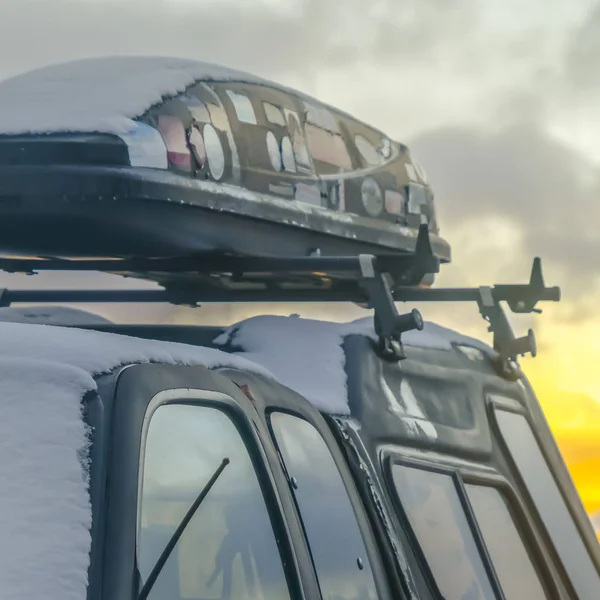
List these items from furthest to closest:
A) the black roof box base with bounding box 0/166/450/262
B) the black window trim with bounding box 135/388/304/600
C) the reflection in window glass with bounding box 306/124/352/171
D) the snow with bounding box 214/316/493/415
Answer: the reflection in window glass with bounding box 306/124/352/171 < the black roof box base with bounding box 0/166/450/262 < the snow with bounding box 214/316/493/415 < the black window trim with bounding box 135/388/304/600

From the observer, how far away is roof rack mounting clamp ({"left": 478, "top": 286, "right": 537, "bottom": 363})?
5.32m

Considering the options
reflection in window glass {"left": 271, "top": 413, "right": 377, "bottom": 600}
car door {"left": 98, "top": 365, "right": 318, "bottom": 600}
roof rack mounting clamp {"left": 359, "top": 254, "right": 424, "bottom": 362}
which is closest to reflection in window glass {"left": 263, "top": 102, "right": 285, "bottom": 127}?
roof rack mounting clamp {"left": 359, "top": 254, "right": 424, "bottom": 362}

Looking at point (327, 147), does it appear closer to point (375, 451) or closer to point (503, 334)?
point (503, 334)

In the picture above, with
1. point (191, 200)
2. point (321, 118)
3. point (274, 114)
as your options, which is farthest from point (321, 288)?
point (321, 118)

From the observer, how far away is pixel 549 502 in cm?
512

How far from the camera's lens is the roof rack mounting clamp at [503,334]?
210 inches

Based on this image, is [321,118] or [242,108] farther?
[321,118]

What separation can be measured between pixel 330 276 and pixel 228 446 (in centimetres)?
245

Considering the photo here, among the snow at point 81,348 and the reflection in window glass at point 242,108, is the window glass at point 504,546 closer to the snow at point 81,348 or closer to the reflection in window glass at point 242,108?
the reflection in window glass at point 242,108

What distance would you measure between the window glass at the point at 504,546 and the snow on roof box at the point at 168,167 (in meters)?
1.46

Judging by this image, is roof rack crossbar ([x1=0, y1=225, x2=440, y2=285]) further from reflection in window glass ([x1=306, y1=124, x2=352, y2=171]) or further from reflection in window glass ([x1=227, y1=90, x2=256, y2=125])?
reflection in window glass ([x1=306, y1=124, x2=352, y2=171])

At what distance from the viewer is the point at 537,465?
5172mm

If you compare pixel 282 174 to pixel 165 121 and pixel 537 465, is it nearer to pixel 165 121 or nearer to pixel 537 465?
pixel 165 121

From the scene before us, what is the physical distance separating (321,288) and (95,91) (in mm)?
1217
